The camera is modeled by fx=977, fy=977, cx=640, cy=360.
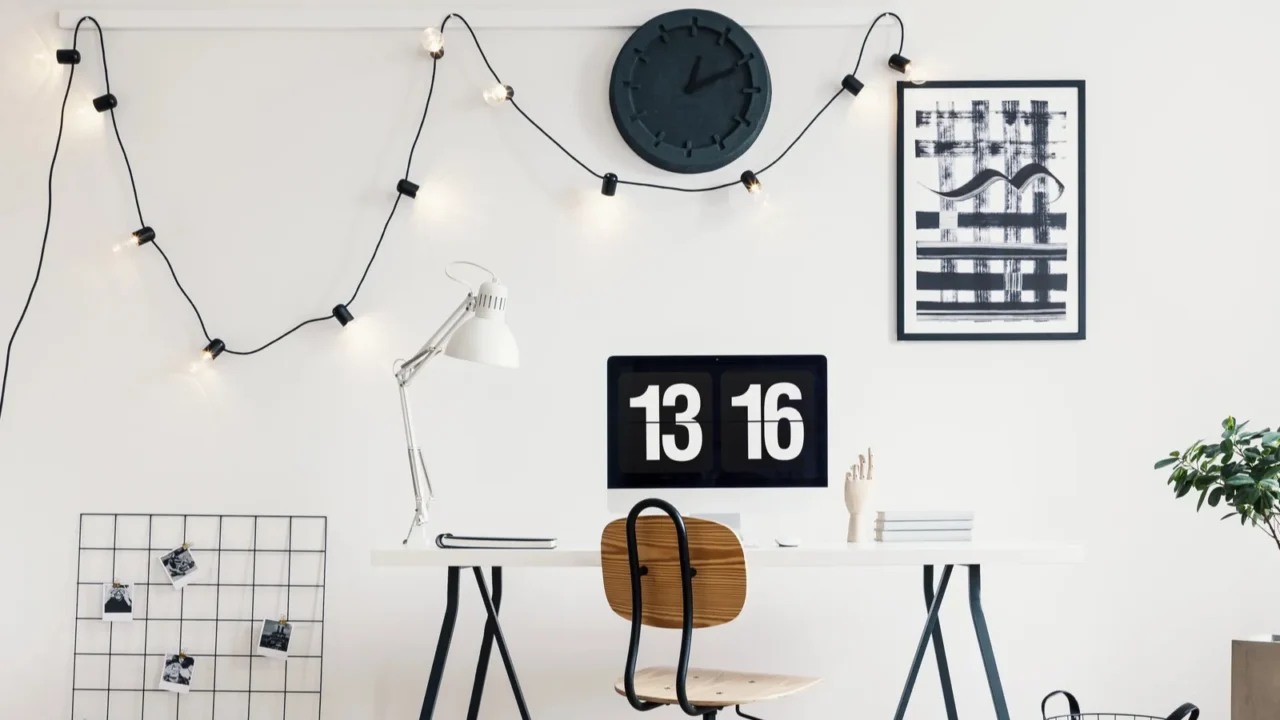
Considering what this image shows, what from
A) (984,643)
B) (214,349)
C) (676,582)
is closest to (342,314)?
(214,349)

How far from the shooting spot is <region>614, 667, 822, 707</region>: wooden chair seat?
1.87 m

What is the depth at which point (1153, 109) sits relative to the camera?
2654 mm

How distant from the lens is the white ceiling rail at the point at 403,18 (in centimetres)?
265

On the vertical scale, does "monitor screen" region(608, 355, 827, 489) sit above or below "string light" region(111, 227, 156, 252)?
below

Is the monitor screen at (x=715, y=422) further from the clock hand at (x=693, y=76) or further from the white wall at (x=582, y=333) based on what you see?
the clock hand at (x=693, y=76)

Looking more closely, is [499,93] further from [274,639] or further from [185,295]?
[274,639]

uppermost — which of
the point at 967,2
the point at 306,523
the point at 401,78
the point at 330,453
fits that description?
the point at 967,2

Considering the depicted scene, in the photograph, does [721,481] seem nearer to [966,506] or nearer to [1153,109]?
[966,506]

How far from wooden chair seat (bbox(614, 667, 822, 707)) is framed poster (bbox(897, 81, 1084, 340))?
3.36 feet

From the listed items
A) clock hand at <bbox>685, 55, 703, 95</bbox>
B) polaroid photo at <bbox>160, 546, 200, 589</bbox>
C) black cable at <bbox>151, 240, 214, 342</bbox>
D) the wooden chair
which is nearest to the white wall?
black cable at <bbox>151, 240, 214, 342</bbox>

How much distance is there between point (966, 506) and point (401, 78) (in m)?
1.91

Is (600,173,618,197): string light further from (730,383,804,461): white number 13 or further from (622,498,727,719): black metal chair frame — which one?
(622,498,727,719): black metal chair frame

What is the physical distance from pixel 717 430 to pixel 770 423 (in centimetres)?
14

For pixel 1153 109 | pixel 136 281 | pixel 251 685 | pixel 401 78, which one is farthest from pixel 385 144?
pixel 1153 109
